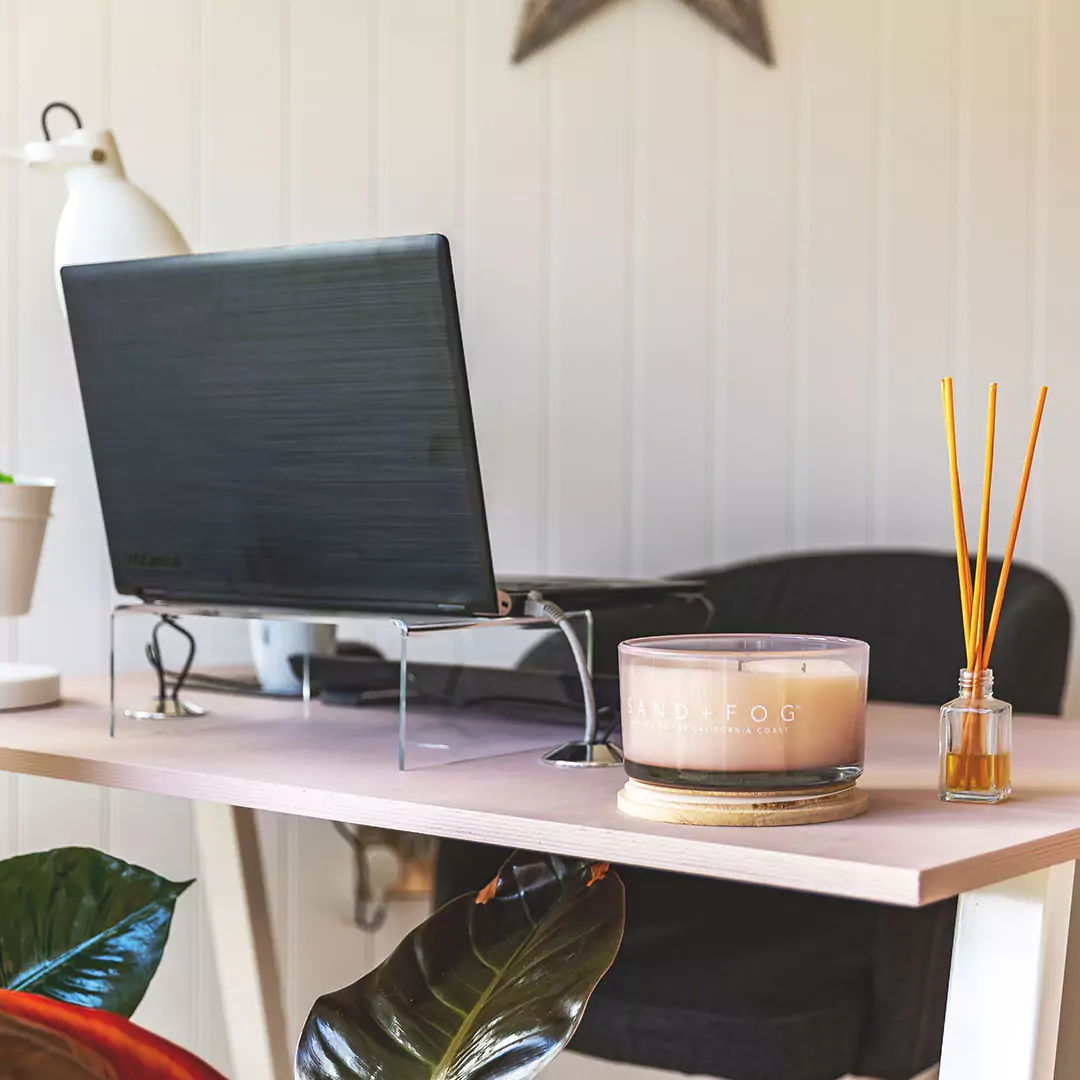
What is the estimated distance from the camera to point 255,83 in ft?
6.40

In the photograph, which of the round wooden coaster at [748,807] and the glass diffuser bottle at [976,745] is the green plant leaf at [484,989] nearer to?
the round wooden coaster at [748,807]

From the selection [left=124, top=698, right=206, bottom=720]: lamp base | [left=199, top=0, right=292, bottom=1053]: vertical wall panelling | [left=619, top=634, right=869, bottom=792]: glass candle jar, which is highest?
[left=199, top=0, right=292, bottom=1053]: vertical wall panelling

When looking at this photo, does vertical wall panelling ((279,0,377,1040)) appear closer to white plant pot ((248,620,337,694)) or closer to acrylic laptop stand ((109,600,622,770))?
white plant pot ((248,620,337,694))

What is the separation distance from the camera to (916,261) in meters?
1.84

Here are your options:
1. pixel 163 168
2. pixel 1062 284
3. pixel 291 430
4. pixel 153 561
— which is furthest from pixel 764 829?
pixel 163 168

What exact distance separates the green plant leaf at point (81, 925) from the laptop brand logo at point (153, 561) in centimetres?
23

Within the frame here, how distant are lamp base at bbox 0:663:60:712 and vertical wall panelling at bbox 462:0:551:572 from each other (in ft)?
2.58

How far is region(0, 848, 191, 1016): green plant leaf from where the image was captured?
98 centimetres

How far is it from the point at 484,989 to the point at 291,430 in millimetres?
402

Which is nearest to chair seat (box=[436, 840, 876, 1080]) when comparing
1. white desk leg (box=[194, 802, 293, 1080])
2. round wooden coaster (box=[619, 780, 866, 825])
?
white desk leg (box=[194, 802, 293, 1080])

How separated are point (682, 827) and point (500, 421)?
1.31 meters

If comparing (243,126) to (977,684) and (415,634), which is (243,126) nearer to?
(415,634)

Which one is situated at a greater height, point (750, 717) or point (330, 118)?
point (330, 118)

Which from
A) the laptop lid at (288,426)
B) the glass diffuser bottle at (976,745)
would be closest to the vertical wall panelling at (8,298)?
the laptop lid at (288,426)
